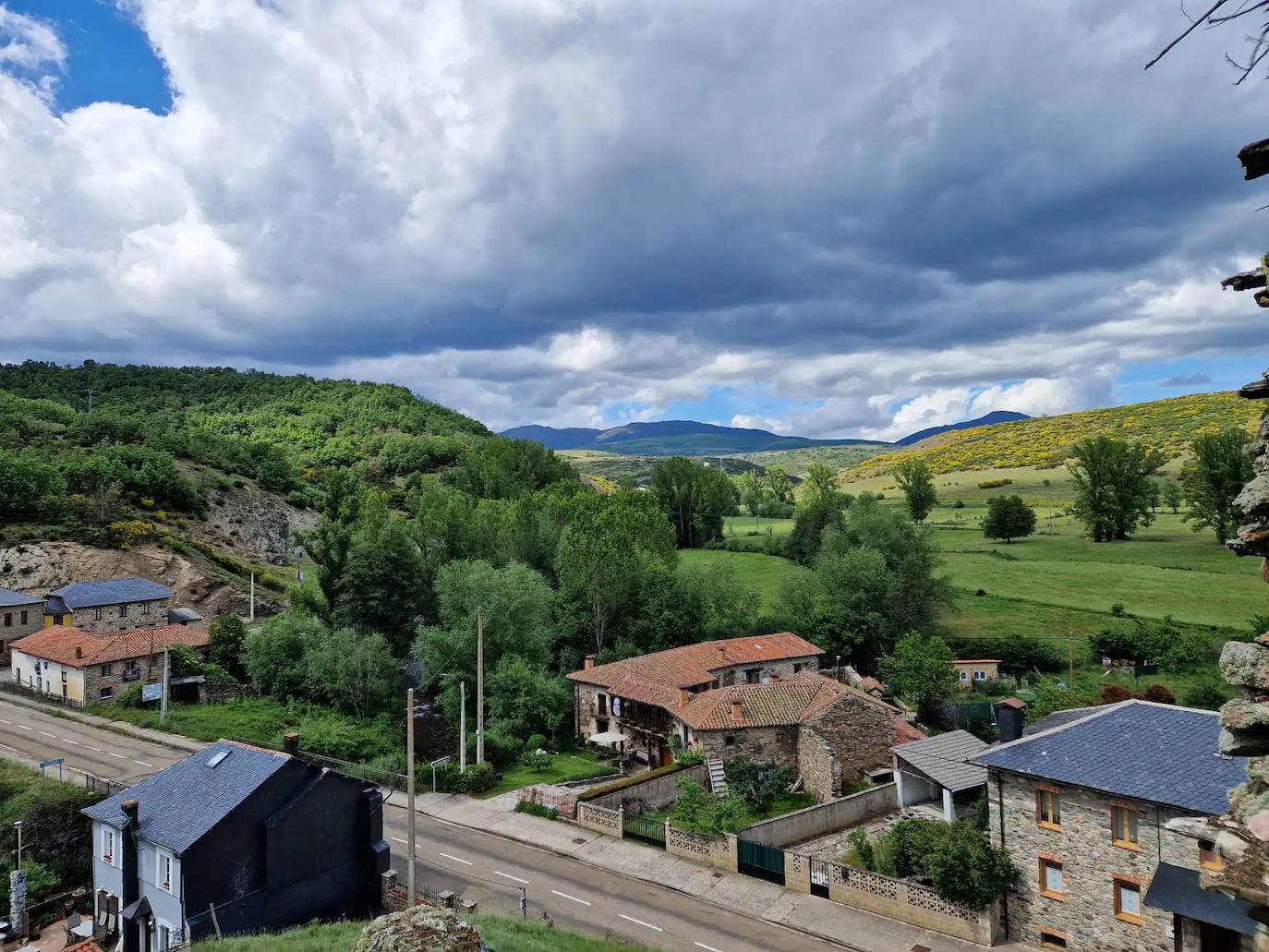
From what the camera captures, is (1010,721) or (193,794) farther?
(1010,721)

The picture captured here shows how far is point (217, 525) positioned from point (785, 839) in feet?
231

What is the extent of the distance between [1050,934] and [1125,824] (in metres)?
4.10

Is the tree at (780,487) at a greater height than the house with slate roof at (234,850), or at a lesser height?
greater

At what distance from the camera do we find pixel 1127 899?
21.6 metres

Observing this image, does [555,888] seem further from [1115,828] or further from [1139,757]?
[1139,757]

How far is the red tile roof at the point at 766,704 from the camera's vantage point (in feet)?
119

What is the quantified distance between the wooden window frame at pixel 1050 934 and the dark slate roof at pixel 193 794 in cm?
2354

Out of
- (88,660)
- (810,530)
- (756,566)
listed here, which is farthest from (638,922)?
(810,530)

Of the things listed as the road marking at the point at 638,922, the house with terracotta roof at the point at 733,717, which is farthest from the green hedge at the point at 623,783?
the road marking at the point at 638,922

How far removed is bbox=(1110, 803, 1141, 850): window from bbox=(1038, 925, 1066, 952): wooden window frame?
3244mm

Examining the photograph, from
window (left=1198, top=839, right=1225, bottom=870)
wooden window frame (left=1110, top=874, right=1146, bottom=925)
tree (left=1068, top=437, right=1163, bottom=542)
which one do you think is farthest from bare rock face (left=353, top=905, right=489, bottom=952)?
tree (left=1068, top=437, right=1163, bottom=542)

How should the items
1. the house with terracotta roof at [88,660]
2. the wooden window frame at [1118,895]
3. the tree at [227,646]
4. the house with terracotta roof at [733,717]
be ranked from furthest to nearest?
the tree at [227,646] → the house with terracotta roof at [88,660] → the house with terracotta roof at [733,717] → the wooden window frame at [1118,895]

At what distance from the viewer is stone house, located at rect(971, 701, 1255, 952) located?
19828mm

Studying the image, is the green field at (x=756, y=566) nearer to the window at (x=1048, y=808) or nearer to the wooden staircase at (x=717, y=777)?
the wooden staircase at (x=717, y=777)
